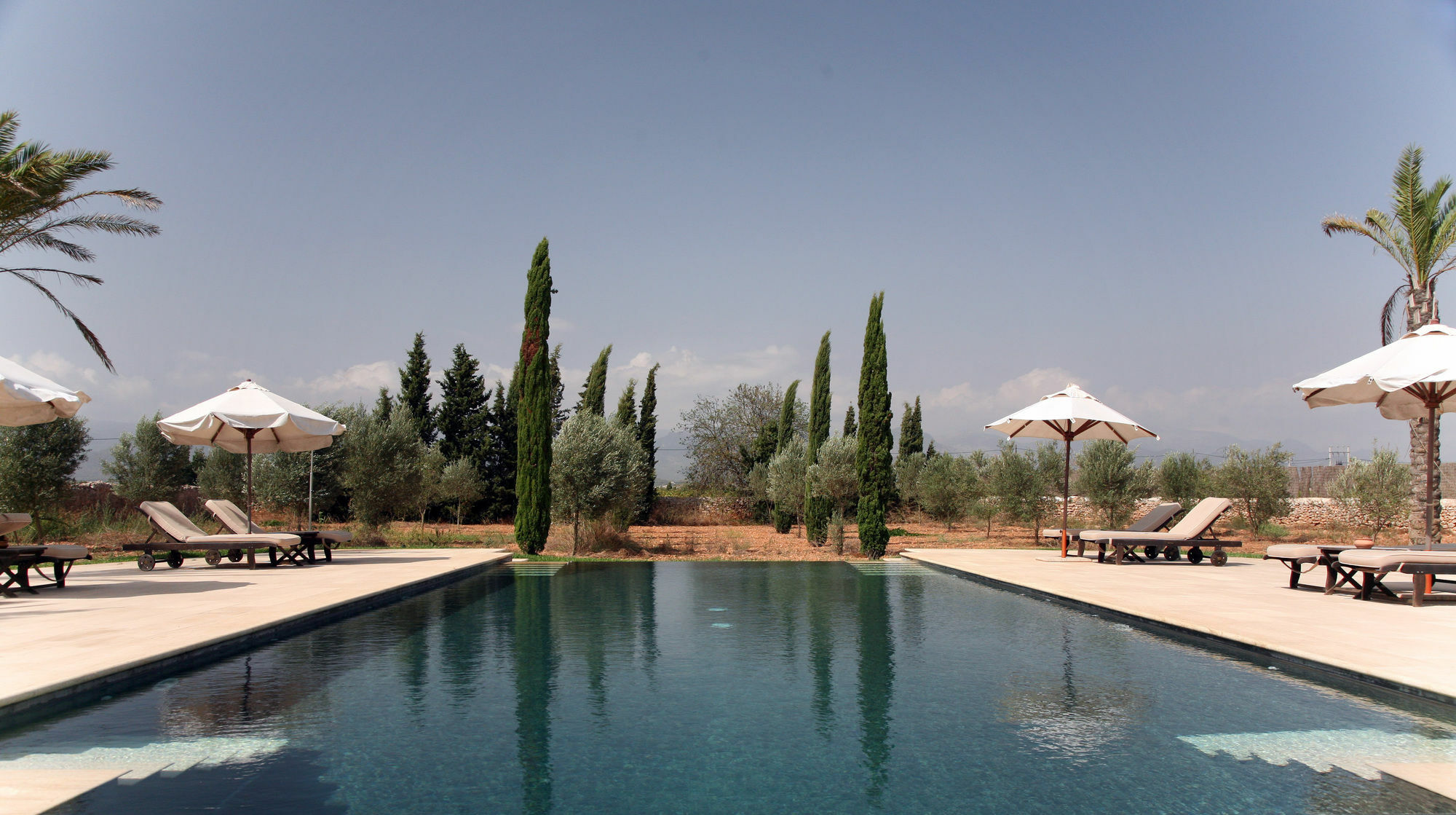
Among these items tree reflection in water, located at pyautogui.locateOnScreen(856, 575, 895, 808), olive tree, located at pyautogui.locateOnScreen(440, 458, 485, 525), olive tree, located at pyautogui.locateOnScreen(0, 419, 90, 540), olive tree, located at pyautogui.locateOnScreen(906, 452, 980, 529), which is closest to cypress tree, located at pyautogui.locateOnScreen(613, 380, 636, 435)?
olive tree, located at pyautogui.locateOnScreen(440, 458, 485, 525)

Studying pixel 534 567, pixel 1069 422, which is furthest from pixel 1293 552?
pixel 534 567

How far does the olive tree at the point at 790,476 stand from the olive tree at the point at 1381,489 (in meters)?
15.0

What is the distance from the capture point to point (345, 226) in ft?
59.5

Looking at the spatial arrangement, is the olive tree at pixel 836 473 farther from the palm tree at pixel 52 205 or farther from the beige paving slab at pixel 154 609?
the palm tree at pixel 52 205

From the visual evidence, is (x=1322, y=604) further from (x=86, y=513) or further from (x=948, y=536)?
(x=86, y=513)

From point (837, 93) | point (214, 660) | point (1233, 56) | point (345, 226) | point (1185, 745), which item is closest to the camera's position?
point (1185, 745)

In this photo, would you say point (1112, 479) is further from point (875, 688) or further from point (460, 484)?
point (460, 484)

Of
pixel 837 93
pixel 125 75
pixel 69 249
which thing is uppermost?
pixel 837 93

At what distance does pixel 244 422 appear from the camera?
1227 cm

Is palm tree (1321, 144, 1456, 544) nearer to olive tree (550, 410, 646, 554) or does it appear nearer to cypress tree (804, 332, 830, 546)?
cypress tree (804, 332, 830, 546)

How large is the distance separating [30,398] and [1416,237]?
23524mm

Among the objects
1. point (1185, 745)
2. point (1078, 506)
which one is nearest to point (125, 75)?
point (1185, 745)

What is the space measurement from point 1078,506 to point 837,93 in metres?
19.5

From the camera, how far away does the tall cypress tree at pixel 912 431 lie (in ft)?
134
